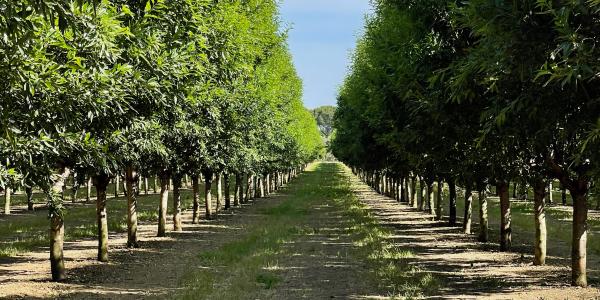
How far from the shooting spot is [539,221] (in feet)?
53.5

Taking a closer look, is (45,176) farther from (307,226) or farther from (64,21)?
(307,226)

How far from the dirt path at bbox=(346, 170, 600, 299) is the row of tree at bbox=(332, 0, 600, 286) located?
82cm

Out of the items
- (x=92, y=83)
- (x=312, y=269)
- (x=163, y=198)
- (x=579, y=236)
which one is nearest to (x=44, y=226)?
(x=163, y=198)

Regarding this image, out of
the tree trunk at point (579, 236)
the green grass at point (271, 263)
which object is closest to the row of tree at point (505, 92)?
the tree trunk at point (579, 236)

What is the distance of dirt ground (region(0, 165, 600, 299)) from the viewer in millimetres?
13844

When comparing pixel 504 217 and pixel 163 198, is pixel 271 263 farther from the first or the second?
pixel 163 198

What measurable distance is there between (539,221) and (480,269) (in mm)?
2296

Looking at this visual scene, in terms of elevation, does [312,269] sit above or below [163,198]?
below

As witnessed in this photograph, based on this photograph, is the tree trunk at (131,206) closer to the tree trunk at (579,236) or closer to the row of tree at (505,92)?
the row of tree at (505,92)

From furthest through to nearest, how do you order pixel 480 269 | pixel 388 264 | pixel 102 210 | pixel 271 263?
pixel 102 210, pixel 271 263, pixel 388 264, pixel 480 269

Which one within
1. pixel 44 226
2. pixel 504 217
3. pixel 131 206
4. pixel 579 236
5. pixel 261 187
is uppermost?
pixel 131 206

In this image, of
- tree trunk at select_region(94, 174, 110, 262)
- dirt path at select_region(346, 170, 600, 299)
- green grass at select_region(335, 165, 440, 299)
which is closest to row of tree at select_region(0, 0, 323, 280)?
tree trunk at select_region(94, 174, 110, 262)

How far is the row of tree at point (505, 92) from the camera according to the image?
20.1 feet

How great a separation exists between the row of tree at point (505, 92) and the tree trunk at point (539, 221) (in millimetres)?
34
